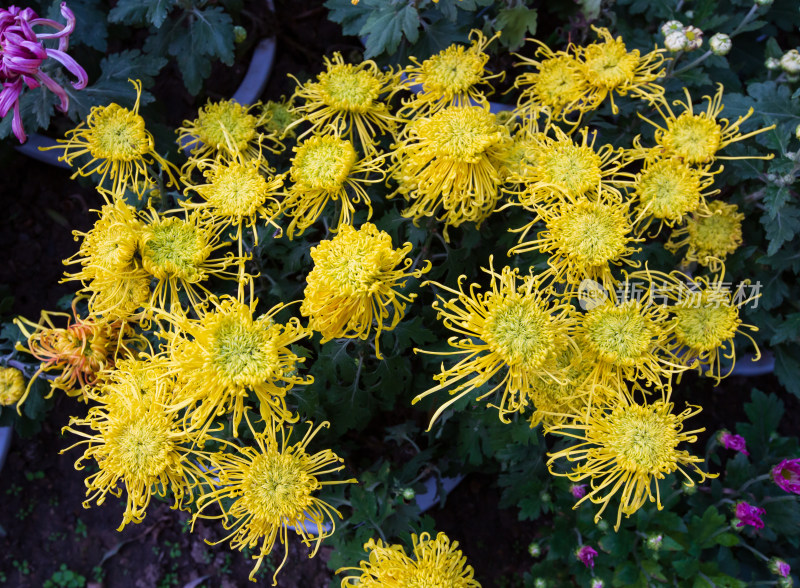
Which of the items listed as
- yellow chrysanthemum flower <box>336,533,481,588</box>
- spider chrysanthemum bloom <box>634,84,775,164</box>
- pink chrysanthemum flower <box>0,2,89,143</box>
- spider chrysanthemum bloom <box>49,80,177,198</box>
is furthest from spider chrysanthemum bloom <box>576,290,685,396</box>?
pink chrysanthemum flower <box>0,2,89,143</box>

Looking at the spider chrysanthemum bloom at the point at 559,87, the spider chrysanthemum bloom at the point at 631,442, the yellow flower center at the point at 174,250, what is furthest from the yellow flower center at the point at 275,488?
the spider chrysanthemum bloom at the point at 559,87

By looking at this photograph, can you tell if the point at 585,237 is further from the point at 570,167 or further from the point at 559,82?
the point at 559,82

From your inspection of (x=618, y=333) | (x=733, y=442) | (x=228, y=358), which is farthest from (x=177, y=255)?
(x=733, y=442)

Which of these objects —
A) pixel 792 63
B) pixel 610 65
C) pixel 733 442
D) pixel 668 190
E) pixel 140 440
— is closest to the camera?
pixel 140 440

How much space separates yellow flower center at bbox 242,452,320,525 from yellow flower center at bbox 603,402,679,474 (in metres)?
0.57

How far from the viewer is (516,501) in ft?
5.59

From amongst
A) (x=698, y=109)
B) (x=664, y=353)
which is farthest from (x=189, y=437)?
(x=698, y=109)

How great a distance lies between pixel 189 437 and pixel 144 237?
0.38m

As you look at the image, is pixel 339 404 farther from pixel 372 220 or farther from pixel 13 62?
pixel 13 62

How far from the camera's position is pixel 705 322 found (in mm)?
1203

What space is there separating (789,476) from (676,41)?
107 cm

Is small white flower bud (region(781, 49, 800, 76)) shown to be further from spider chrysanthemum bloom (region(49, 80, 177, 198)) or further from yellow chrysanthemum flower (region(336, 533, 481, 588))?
spider chrysanthemum bloom (region(49, 80, 177, 198))

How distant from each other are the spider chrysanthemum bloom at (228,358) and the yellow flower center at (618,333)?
0.54m

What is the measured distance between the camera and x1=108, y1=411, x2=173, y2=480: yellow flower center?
1.06 metres
